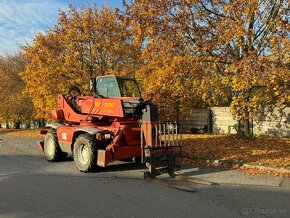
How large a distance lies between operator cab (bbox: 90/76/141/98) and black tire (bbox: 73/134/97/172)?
1581 millimetres

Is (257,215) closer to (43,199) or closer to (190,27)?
(43,199)

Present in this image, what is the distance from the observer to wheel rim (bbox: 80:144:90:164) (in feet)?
31.1

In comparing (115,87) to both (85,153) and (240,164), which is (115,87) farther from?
(240,164)

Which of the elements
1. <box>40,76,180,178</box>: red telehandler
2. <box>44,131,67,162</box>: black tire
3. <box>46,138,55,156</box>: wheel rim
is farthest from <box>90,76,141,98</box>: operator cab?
<box>46,138,55,156</box>: wheel rim

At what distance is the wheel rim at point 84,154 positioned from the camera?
9.48 metres

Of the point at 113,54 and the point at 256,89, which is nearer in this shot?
the point at 256,89

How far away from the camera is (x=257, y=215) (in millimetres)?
5539

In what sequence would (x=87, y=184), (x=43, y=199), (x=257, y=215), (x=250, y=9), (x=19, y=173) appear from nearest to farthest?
(x=257, y=215), (x=43, y=199), (x=87, y=184), (x=19, y=173), (x=250, y=9)

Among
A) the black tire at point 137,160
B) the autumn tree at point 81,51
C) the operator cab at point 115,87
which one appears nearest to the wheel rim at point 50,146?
the operator cab at point 115,87

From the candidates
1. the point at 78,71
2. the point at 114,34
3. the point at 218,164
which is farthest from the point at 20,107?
the point at 218,164

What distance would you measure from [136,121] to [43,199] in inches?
159

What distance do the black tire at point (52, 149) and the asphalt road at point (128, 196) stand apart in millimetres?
1856

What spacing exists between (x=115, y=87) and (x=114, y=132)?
1.51m

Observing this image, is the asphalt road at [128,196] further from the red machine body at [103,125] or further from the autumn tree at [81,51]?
the autumn tree at [81,51]
